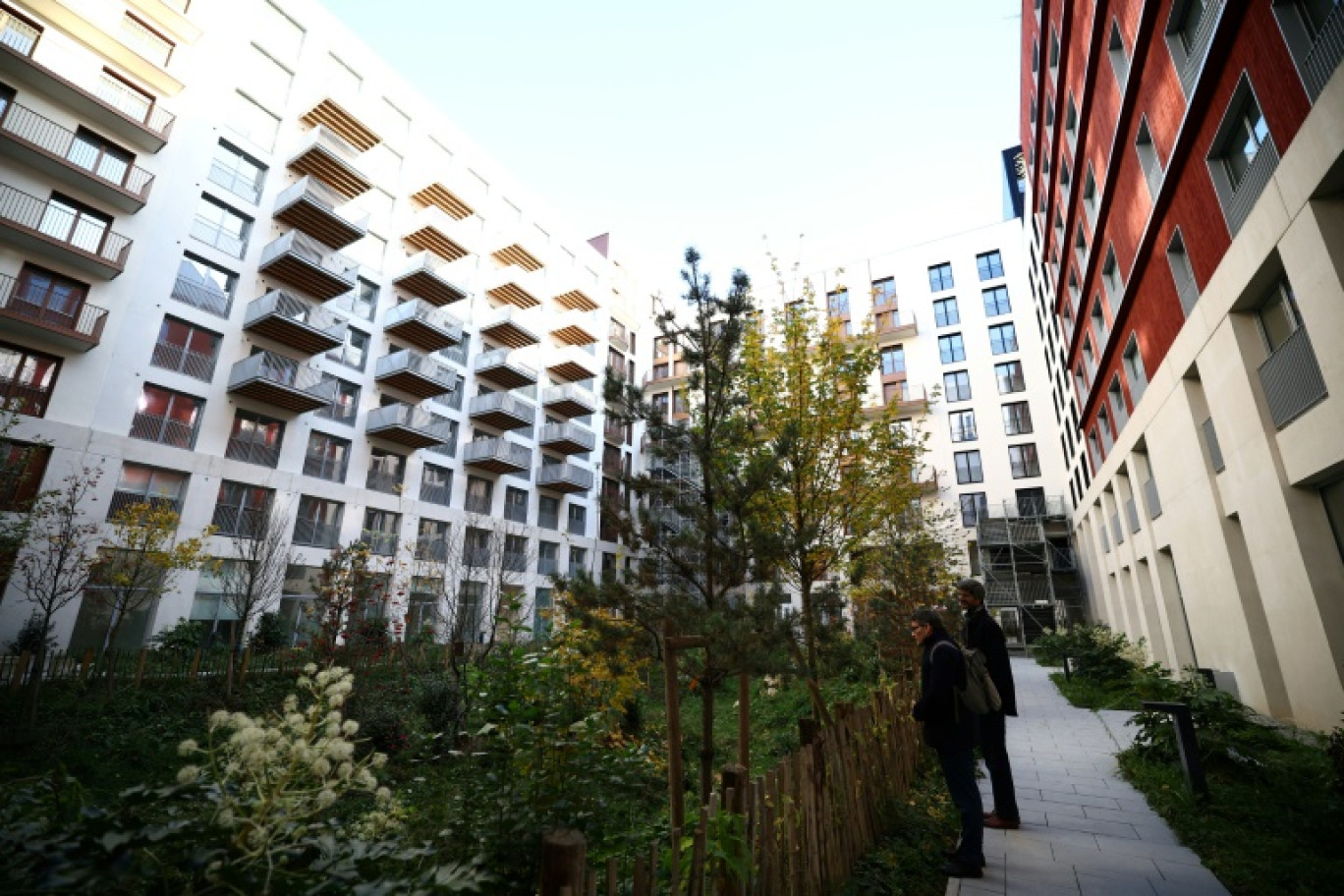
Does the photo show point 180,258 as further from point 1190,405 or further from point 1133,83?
point 1190,405

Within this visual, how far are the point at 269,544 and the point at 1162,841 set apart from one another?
18.8m

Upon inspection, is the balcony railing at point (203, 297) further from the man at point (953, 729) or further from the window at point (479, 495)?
the man at point (953, 729)

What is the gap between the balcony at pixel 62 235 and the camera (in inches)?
631

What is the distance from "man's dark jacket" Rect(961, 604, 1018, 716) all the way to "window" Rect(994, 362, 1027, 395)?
35356 mm

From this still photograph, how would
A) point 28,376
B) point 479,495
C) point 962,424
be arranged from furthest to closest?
point 962,424 → point 479,495 → point 28,376

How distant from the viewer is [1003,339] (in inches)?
1471

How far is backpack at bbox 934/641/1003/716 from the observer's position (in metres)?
4.61

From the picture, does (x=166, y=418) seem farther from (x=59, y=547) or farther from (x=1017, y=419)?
(x=1017, y=419)

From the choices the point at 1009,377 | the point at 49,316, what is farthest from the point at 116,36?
the point at 1009,377

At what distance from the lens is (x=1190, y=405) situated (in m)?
11.7

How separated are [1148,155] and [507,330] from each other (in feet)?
86.2

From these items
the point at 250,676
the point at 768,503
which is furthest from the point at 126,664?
the point at 768,503

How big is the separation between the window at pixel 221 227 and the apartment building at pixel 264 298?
9 cm

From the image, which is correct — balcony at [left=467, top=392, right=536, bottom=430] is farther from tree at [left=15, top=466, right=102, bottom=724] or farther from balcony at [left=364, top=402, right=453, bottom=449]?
tree at [left=15, top=466, right=102, bottom=724]
